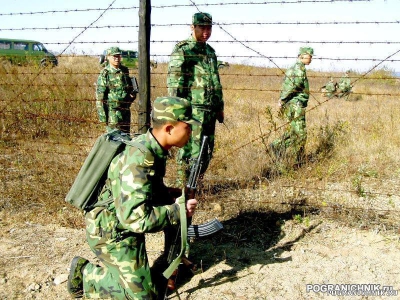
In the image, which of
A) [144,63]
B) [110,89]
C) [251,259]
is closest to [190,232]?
[251,259]

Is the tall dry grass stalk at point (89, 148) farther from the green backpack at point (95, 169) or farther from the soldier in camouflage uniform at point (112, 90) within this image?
the green backpack at point (95, 169)

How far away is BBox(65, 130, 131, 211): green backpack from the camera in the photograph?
90.1 inches

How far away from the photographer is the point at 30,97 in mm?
7414

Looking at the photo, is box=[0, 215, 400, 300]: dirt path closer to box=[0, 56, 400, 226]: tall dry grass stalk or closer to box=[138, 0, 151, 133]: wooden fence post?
box=[0, 56, 400, 226]: tall dry grass stalk

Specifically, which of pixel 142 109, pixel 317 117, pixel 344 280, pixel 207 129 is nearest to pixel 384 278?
pixel 344 280

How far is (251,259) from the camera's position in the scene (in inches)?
120

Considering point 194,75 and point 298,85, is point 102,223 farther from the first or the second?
point 298,85

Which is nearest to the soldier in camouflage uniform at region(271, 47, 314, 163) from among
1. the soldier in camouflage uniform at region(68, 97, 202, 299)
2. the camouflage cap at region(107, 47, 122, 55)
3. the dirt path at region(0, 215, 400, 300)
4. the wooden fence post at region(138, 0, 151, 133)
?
the dirt path at region(0, 215, 400, 300)

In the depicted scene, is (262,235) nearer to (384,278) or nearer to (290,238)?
(290,238)

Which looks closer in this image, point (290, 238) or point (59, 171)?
point (290, 238)

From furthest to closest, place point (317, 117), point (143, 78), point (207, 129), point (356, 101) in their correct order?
point (356, 101), point (317, 117), point (207, 129), point (143, 78)

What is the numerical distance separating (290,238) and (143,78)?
1814mm

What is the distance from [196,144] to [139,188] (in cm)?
169

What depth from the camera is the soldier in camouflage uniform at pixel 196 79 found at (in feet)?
12.1
